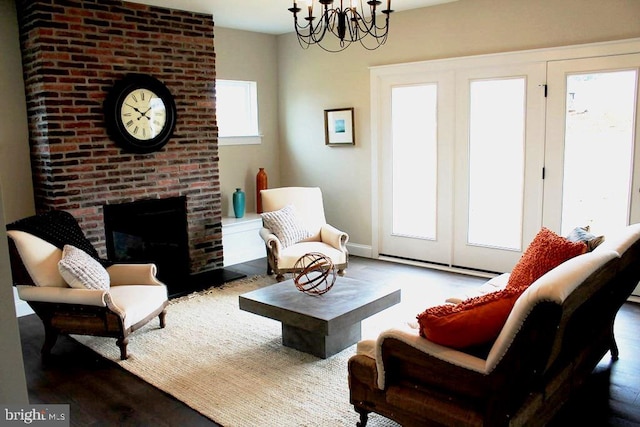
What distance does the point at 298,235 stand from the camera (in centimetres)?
535

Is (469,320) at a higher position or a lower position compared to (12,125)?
lower

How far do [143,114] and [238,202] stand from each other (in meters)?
1.55

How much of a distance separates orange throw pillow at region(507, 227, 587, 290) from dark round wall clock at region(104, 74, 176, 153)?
3583mm

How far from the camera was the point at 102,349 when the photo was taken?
149 inches

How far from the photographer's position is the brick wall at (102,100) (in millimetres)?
4527

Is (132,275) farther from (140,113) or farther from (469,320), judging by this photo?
(469,320)

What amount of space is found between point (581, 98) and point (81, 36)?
4285 millimetres

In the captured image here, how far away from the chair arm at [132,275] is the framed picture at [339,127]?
2.93 m

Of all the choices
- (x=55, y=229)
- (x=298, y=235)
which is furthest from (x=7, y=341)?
(x=298, y=235)

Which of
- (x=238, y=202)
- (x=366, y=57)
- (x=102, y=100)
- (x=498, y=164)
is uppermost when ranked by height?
(x=366, y=57)

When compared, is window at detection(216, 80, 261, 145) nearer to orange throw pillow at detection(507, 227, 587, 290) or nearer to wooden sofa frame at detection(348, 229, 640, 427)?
orange throw pillow at detection(507, 227, 587, 290)

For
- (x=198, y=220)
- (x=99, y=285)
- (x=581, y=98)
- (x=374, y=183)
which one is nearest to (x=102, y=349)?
(x=99, y=285)

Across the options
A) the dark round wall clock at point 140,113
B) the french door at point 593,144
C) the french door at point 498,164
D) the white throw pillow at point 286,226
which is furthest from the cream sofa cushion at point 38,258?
the french door at point 593,144

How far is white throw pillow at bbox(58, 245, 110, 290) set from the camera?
3.54 meters
